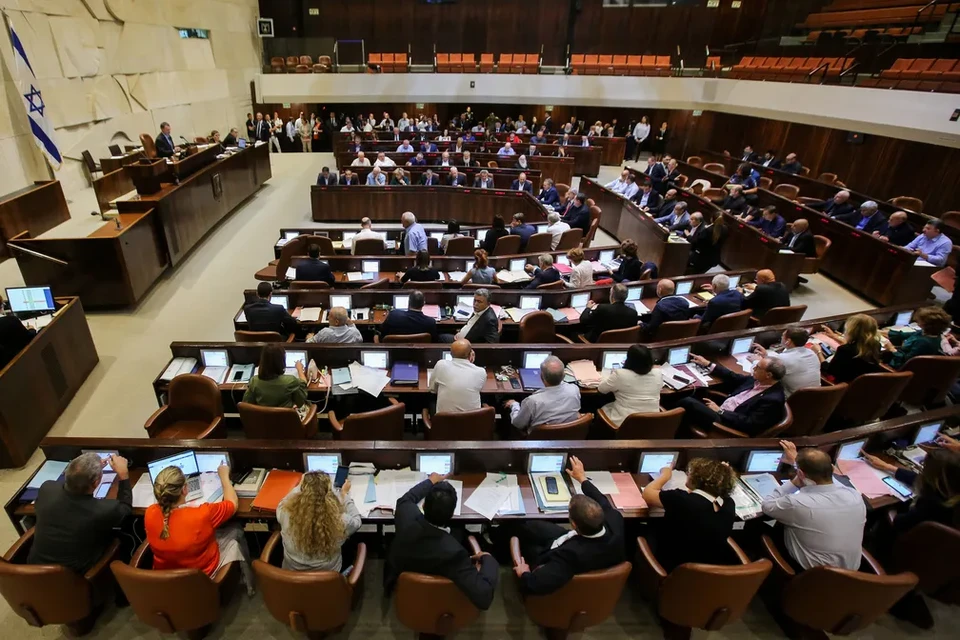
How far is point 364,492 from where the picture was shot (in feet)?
10.5

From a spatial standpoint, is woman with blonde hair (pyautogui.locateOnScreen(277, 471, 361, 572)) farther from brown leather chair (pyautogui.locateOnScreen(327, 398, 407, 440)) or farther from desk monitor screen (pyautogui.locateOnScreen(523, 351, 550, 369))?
desk monitor screen (pyautogui.locateOnScreen(523, 351, 550, 369))

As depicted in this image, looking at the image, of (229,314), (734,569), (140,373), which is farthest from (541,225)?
(734,569)

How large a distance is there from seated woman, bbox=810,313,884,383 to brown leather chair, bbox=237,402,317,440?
14.3ft

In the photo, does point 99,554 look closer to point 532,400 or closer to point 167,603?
point 167,603

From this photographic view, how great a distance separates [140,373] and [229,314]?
4.91 feet

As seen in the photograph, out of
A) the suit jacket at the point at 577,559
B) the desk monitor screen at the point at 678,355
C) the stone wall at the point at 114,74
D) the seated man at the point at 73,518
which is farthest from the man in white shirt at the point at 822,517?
the stone wall at the point at 114,74

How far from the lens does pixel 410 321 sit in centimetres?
495

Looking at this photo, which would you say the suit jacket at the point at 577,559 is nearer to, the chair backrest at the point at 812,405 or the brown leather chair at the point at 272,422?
the brown leather chair at the point at 272,422

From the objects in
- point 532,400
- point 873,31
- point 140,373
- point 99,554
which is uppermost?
point 873,31

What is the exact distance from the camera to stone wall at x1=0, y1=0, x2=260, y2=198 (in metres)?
8.81

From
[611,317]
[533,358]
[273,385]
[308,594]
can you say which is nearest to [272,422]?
[273,385]

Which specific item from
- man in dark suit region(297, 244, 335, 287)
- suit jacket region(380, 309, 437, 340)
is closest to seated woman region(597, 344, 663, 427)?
suit jacket region(380, 309, 437, 340)

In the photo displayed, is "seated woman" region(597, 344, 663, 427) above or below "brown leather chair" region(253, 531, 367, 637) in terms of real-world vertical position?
above

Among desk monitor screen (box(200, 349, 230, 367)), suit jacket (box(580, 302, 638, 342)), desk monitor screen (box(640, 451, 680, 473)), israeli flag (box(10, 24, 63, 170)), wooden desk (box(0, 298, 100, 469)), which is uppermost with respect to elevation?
israeli flag (box(10, 24, 63, 170))
